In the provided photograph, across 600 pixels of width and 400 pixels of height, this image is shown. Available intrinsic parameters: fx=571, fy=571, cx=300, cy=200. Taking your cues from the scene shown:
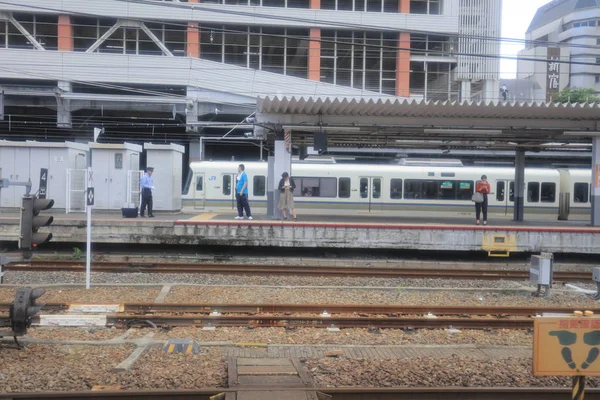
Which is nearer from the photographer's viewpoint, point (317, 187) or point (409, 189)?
point (409, 189)

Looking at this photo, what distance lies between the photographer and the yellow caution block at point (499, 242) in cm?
1567

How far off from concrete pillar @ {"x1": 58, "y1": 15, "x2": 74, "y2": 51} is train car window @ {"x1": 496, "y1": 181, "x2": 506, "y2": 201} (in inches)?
973

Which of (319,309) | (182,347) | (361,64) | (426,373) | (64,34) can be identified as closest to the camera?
(426,373)

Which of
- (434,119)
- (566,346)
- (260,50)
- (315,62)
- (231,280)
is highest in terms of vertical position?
(260,50)

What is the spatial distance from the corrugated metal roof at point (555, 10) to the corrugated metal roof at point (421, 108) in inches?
2403

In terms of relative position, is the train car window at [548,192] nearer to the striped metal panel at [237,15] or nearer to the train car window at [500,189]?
the train car window at [500,189]

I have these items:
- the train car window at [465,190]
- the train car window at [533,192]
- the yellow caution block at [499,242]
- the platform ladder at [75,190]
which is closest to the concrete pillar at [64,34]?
the platform ladder at [75,190]

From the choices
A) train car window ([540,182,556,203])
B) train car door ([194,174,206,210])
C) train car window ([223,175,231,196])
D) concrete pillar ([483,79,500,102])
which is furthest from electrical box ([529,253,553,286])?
concrete pillar ([483,79,500,102])

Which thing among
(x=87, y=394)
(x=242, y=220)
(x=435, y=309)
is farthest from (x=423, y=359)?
(x=242, y=220)

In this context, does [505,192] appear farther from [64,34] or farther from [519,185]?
[64,34]

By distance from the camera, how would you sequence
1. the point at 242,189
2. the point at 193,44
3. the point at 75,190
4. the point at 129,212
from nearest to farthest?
the point at 242,189 → the point at 129,212 → the point at 75,190 → the point at 193,44

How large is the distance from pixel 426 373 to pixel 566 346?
2.17 meters

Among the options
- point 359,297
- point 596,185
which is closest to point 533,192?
point 596,185

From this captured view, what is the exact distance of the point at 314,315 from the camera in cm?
905
